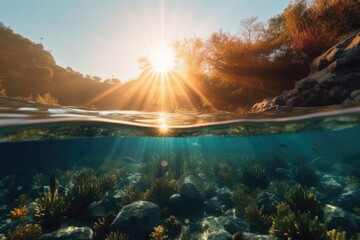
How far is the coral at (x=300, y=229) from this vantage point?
6.48 meters

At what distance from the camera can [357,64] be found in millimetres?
8430

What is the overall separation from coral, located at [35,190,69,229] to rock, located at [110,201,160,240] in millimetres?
2689

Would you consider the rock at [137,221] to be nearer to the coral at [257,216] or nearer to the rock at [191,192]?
the rock at [191,192]

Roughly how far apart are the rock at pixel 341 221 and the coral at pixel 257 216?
2.31 meters

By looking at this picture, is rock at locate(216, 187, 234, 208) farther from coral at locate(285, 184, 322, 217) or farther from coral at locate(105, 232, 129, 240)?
coral at locate(105, 232, 129, 240)

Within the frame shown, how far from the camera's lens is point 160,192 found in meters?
11.7

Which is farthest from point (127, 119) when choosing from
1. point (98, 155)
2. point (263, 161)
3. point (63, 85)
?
point (63, 85)

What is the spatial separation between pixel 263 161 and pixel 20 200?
1956 cm

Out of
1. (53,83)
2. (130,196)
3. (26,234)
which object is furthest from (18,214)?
(53,83)

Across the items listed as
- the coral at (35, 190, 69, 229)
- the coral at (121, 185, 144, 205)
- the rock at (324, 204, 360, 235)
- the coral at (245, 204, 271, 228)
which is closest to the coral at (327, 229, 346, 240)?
the rock at (324, 204, 360, 235)

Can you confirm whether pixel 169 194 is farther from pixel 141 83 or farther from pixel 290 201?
pixel 141 83

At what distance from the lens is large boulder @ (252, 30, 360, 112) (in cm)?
834

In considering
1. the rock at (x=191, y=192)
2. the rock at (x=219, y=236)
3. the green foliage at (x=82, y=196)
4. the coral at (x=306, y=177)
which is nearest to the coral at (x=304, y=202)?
the rock at (x=219, y=236)

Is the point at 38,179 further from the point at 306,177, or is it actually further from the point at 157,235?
the point at 306,177
